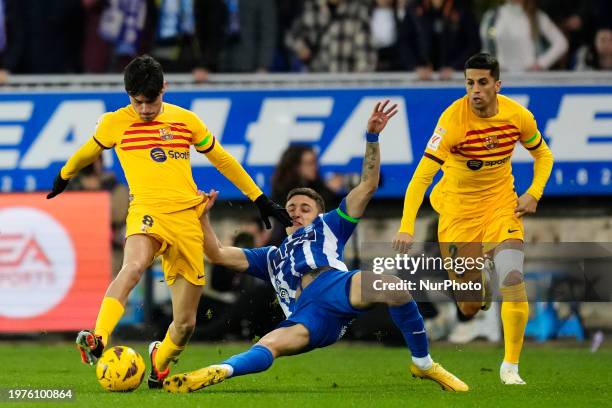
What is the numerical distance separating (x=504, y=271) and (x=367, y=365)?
9.03ft

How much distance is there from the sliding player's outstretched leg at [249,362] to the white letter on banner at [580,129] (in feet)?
24.7

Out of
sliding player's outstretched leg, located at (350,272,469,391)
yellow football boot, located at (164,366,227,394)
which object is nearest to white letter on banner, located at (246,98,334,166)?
sliding player's outstretched leg, located at (350,272,469,391)

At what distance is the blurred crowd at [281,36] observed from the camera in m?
17.3

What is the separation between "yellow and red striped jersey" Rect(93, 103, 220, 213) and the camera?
11.0 meters

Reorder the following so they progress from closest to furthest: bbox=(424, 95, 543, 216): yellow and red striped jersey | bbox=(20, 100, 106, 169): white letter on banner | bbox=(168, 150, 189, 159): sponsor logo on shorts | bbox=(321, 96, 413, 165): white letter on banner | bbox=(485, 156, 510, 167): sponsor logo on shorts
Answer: bbox=(168, 150, 189, 159): sponsor logo on shorts → bbox=(424, 95, 543, 216): yellow and red striped jersey → bbox=(485, 156, 510, 167): sponsor logo on shorts → bbox=(20, 100, 106, 169): white letter on banner → bbox=(321, 96, 413, 165): white letter on banner

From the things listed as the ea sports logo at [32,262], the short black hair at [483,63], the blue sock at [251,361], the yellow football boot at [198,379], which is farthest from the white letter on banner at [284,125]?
the yellow football boot at [198,379]

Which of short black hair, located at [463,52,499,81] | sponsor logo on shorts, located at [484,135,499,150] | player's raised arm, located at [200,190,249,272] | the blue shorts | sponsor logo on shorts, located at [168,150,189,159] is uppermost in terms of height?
short black hair, located at [463,52,499,81]

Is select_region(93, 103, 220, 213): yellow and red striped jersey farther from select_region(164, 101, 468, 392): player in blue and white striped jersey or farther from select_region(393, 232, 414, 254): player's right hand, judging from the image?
select_region(393, 232, 414, 254): player's right hand

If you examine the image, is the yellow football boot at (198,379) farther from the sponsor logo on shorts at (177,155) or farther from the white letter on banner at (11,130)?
the white letter on banner at (11,130)

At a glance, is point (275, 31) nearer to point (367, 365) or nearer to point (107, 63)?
point (107, 63)

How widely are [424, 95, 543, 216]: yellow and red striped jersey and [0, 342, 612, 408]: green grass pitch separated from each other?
1.56 m

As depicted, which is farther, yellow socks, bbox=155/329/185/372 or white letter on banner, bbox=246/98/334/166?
white letter on banner, bbox=246/98/334/166

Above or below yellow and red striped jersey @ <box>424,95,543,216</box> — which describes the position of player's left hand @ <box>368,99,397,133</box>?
above

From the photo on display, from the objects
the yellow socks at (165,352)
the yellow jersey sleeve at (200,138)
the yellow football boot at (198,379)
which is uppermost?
the yellow jersey sleeve at (200,138)
